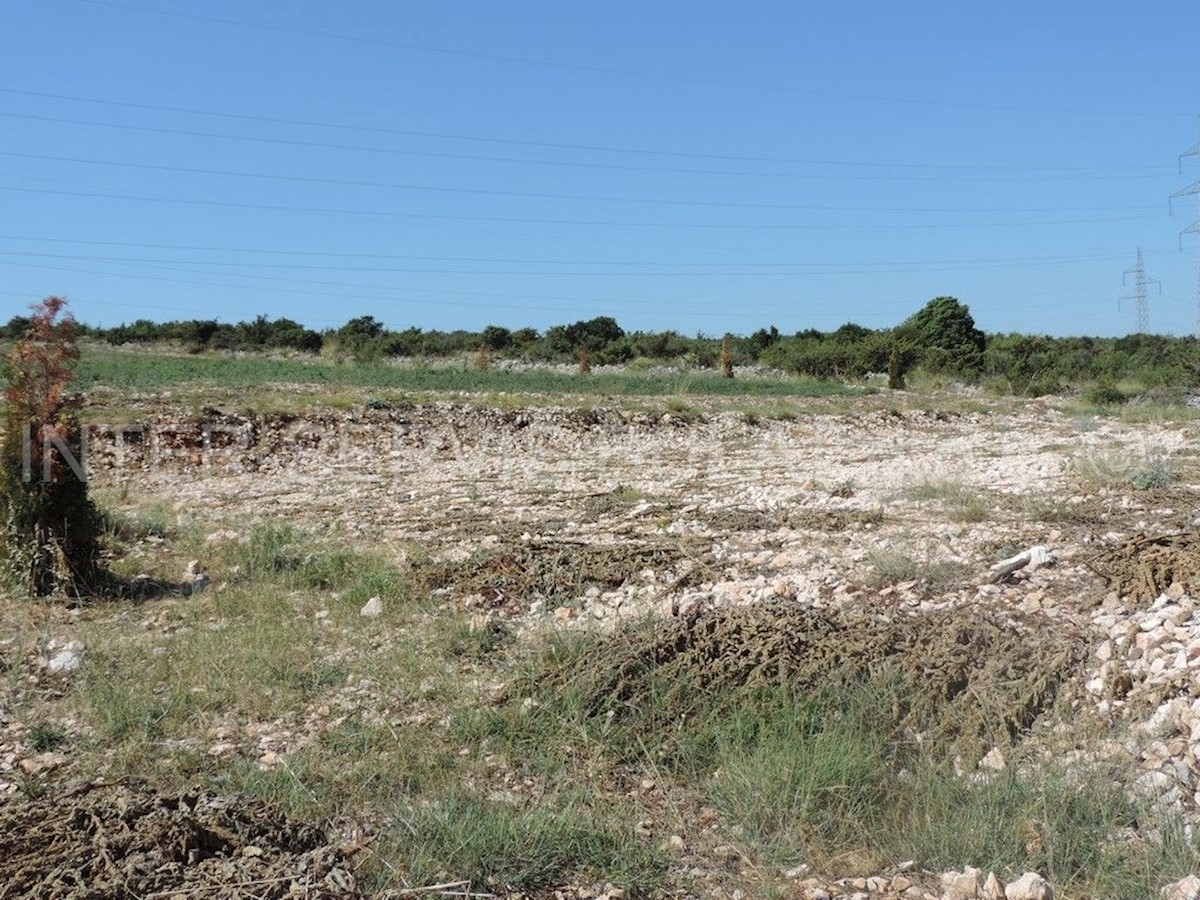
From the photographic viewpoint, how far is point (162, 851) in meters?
2.78

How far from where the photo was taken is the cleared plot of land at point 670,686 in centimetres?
308

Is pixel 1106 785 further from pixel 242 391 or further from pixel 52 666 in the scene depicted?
pixel 242 391

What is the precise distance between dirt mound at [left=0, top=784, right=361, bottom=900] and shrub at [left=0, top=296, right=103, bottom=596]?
2979 millimetres

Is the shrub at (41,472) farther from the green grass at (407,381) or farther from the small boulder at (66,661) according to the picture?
the green grass at (407,381)

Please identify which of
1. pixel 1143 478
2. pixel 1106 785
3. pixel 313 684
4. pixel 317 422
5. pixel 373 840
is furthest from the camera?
pixel 317 422

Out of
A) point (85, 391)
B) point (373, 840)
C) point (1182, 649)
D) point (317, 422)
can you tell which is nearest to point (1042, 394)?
point (317, 422)

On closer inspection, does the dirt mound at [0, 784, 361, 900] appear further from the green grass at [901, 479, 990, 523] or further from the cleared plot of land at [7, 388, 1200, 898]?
the green grass at [901, 479, 990, 523]

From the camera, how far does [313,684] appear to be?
14.7ft

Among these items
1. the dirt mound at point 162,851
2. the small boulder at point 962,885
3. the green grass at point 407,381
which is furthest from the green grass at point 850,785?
the green grass at point 407,381

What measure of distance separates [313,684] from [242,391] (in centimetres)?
1170

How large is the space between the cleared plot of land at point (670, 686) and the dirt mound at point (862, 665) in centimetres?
1

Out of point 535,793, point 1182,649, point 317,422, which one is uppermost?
point 317,422

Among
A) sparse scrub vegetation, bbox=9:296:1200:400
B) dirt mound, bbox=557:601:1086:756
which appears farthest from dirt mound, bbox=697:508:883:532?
sparse scrub vegetation, bbox=9:296:1200:400

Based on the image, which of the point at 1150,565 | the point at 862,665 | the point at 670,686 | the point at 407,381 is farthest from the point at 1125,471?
the point at 407,381
